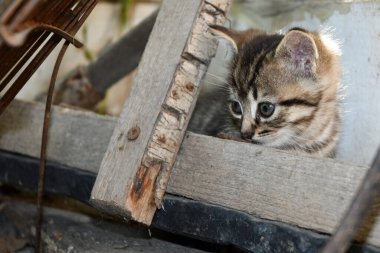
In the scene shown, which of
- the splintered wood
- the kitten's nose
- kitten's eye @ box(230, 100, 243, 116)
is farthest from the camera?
kitten's eye @ box(230, 100, 243, 116)

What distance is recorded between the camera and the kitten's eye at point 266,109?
5.77 feet

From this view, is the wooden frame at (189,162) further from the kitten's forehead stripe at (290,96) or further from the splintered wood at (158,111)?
the kitten's forehead stripe at (290,96)

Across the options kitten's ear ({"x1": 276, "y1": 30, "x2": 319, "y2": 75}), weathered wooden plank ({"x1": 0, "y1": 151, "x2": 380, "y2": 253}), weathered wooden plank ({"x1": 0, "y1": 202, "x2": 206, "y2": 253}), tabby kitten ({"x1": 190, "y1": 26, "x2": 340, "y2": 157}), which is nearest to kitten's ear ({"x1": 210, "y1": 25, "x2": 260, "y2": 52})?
tabby kitten ({"x1": 190, "y1": 26, "x2": 340, "y2": 157})

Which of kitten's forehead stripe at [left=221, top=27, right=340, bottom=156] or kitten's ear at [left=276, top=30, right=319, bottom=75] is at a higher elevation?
kitten's ear at [left=276, top=30, right=319, bottom=75]

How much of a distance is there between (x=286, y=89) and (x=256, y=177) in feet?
1.30

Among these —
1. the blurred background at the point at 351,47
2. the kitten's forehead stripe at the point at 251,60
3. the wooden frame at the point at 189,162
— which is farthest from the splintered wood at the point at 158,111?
the blurred background at the point at 351,47

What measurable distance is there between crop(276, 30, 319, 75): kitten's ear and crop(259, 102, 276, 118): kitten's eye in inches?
5.1

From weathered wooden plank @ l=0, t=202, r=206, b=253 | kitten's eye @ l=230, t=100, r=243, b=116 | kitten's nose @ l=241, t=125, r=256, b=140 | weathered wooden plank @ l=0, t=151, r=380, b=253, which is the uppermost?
kitten's eye @ l=230, t=100, r=243, b=116

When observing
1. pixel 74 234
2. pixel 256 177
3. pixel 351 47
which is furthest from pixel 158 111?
pixel 351 47

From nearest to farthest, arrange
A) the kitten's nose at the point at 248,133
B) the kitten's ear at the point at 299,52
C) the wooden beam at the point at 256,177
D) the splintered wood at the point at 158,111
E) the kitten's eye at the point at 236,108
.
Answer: the wooden beam at the point at 256,177
the splintered wood at the point at 158,111
the kitten's ear at the point at 299,52
the kitten's nose at the point at 248,133
the kitten's eye at the point at 236,108

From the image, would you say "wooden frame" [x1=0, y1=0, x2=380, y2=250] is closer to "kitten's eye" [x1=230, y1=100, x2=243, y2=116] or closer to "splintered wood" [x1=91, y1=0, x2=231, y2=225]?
"splintered wood" [x1=91, y1=0, x2=231, y2=225]

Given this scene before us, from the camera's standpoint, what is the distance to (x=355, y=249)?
4.25 ft

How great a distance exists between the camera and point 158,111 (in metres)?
1.57

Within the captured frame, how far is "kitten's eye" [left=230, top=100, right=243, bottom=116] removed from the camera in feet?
6.30
